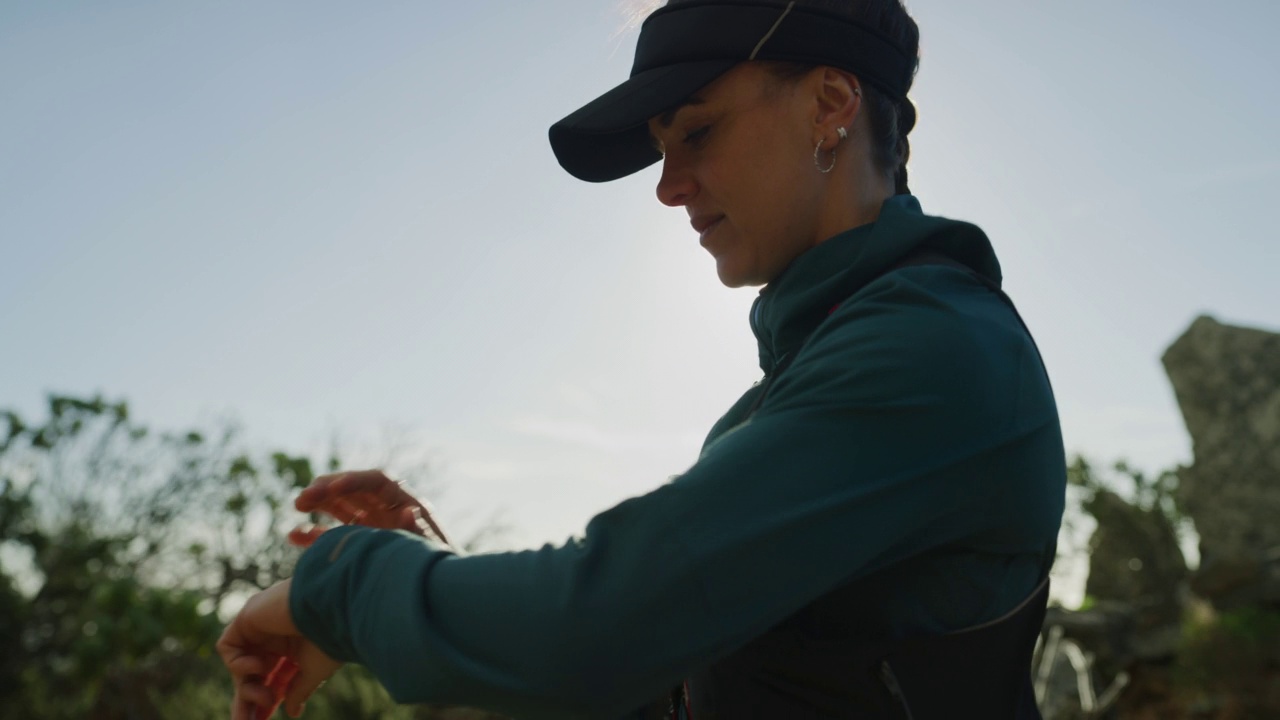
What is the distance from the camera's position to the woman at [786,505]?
3.22 feet

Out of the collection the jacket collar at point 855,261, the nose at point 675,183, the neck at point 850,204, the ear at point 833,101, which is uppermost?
the ear at point 833,101

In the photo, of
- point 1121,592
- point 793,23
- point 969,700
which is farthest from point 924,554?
point 1121,592

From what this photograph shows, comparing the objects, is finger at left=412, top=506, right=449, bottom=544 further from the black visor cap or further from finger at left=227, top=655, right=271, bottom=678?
the black visor cap

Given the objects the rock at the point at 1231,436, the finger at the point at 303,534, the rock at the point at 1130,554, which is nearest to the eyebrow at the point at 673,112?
the finger at the point at 303,534

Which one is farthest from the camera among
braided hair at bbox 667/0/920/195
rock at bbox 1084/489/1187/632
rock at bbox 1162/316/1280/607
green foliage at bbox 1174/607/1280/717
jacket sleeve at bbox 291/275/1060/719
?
rock at bbox 1084/489/1187/632

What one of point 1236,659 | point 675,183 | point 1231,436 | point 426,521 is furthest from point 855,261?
point 1231,436

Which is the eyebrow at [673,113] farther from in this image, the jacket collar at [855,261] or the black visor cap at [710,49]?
the jacket collar at [855,261]

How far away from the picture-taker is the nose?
1.62 metres

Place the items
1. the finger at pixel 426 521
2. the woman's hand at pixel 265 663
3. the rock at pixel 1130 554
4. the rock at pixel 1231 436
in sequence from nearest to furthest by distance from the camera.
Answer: the woman's hand at pixel 265 663 < the finger at pixel 426 521 < the rock at pixel 1231 436 < the rock at pixel 1130 554

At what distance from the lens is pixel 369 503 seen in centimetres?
147

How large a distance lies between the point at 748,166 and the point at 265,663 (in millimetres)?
939

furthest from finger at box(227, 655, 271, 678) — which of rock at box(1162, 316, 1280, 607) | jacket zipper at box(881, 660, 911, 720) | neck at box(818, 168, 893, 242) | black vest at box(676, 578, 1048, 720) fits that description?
rock at box(1162, 316, 1280, 607)

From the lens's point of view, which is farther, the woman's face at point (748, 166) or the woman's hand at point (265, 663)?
the woman's face at point (748, 166)

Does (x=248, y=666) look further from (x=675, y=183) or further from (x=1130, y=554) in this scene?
(x=1130, y=554)
